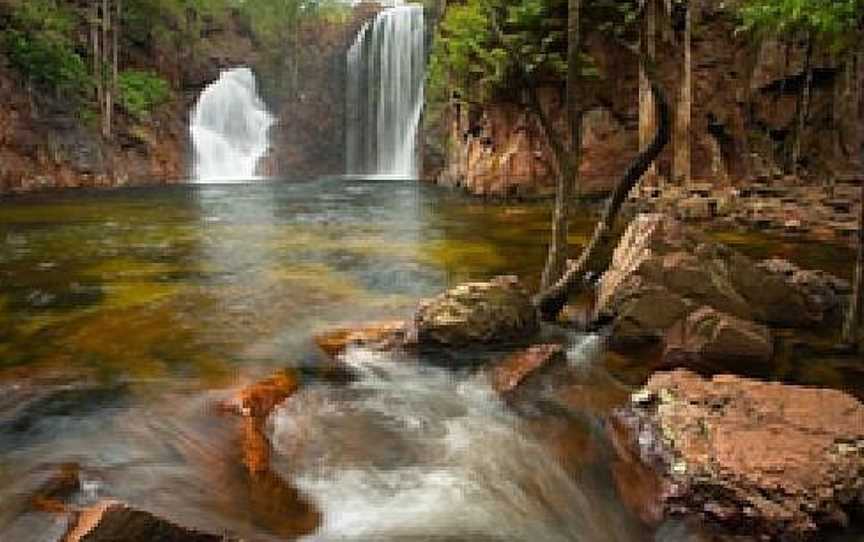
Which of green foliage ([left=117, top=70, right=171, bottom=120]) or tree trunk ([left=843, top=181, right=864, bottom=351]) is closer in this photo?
tree trunk ([left=843, top=181, right=864, bottom=351])

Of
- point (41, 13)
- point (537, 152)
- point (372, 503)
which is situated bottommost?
point (372, 503)

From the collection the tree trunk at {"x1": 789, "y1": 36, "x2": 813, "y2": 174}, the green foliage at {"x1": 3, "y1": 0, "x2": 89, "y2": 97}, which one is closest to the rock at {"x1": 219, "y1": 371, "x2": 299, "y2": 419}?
the tree trunk at {"x1": 789, "y1": 36, "x2": 813, "y2": 174}

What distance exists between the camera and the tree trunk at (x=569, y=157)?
8652 millimetres

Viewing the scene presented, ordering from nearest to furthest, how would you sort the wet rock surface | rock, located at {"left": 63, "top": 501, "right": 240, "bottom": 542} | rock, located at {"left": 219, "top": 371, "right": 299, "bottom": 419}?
1. rock, located at {"left": 63, "top": 501, "right": 240, "bottom": 542}
2. rock, located at {"left": 219, "top": 371, "right": 299, "bottom": 419}
3. the wet rock surface

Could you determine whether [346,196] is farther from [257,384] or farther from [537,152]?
[257,384]

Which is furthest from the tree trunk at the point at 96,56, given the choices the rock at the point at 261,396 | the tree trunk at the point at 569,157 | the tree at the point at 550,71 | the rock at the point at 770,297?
the rock at the point at 770,297

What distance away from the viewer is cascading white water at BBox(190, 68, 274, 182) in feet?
142

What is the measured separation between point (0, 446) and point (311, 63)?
48.6 m

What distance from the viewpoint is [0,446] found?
5.90m

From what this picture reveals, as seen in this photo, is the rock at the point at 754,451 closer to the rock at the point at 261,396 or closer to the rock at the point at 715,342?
the rock at the point at 715,342

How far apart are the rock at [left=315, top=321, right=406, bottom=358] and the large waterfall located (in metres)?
32.3

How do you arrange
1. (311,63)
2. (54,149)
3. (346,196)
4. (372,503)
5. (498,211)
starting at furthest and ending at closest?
(311,63), (54,149), (346,196), (498,211), (372,503)

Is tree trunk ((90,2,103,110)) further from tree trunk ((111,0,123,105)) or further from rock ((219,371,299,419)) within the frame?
rock ((219,371,299,419))

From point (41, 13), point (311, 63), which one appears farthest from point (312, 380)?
point (311, 63)
